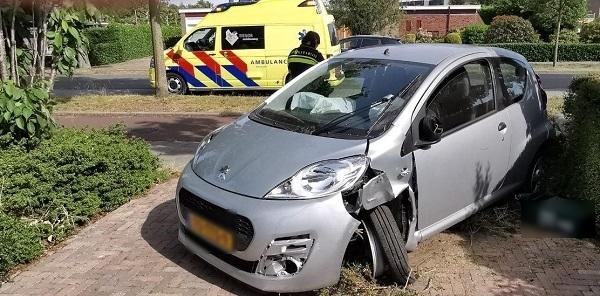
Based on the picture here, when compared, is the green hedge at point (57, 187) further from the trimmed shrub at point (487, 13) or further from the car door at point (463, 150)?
the trimmed shrub at point (487, 13)

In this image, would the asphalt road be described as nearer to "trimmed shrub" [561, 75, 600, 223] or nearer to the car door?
→ "trimmed shrub" [561, 75, 600, 223]

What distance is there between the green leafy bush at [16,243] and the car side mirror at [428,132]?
295cm

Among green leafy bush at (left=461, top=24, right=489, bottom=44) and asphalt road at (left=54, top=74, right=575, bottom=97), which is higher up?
green leafy bush at (left=461, top=24, right=489, bottom=44)

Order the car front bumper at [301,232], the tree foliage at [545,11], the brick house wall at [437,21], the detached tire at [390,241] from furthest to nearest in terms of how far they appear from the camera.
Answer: the brick house wall at [437,21], the tree foliage at [545,11], the detached tire at [390,241], the car front bumper at [301,232]

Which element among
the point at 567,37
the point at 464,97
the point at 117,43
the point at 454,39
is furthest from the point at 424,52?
the point at 567,37

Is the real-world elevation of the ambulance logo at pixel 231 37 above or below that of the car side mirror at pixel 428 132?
above

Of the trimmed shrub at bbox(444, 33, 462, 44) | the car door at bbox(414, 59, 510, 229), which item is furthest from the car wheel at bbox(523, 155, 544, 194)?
the trimmed shrub at bbox(444, 33, 462, 44)

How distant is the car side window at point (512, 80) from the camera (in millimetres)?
4471

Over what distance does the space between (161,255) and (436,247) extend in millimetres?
2111

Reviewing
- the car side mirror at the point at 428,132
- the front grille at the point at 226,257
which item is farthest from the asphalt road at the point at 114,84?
the car side mirror at the point at 428,132

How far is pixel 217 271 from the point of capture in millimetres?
3650

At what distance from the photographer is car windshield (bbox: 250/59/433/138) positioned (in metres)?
3.66

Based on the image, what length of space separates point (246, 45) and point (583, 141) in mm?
9804

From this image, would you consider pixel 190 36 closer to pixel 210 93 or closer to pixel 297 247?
pixel 210 93
